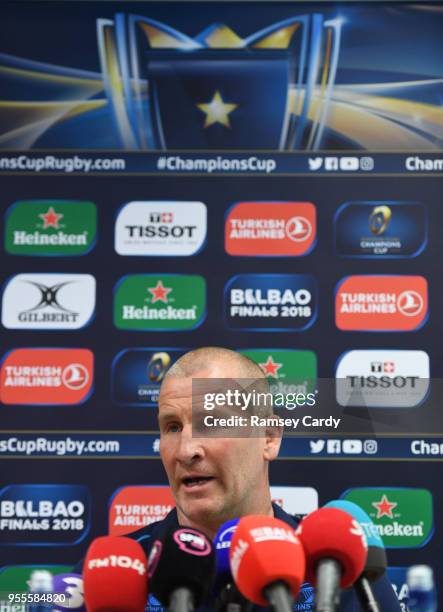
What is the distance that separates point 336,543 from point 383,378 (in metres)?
1.60

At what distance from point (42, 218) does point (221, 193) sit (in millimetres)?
545

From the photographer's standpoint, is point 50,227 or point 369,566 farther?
point 50,227

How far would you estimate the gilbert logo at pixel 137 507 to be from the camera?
240 cm

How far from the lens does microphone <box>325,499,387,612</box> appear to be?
35.8 inches

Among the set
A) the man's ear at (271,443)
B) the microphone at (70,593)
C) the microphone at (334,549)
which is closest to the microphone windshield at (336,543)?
the microphone at (334,549)

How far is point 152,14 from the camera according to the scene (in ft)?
8.68

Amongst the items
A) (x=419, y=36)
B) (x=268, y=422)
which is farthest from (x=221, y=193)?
(x=268, y=422)

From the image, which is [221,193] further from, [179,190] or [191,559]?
[191,559]

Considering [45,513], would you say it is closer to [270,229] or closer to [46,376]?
[46,376]

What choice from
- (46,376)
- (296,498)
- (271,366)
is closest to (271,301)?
(271,366)

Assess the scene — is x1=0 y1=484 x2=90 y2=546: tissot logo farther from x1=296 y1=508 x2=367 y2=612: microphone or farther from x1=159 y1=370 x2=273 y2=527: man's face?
x1=296 y1=508 x2=367 y2=612: microphone

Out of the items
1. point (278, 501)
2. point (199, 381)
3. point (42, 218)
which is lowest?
point (278, 501)

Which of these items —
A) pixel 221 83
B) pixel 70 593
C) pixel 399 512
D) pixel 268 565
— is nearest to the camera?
pixel 268 565

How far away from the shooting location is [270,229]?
8.33ft
